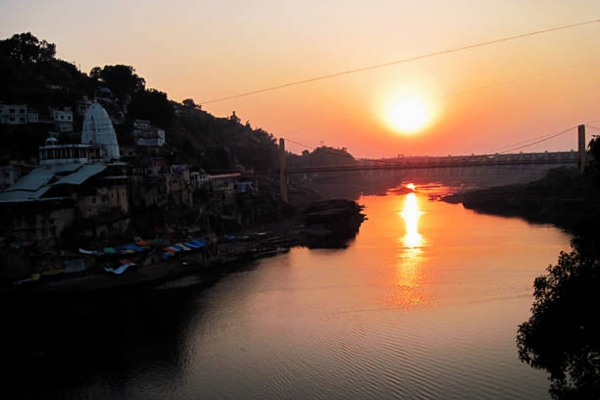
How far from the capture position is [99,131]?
30.6m

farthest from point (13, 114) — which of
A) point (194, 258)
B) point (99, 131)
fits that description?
point (194, 258)

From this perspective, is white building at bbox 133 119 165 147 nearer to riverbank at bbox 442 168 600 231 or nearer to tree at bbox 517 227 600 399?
riverbank at bbox 442 168 600 231

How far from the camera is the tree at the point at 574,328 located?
789cm

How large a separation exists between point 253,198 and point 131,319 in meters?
21.7

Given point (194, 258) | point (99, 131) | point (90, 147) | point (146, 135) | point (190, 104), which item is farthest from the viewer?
point (190, 104)

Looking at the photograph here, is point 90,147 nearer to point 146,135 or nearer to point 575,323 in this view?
point 146,135

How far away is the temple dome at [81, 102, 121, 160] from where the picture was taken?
3052 cm

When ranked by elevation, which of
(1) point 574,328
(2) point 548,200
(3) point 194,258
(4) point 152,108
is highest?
(4) point 152,108

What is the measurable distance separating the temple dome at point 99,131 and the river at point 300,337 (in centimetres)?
1235

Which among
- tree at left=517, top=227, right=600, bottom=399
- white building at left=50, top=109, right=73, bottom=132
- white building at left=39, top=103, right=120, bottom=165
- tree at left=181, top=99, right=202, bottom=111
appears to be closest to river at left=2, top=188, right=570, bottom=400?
tree at left=517, top=227, right=600, bottom=399

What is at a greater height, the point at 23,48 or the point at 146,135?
the point at 23,48

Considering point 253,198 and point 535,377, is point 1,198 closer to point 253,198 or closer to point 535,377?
point 253,198

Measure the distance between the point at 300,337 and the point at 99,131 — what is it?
818 inches

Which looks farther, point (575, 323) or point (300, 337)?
point (300, 337)
